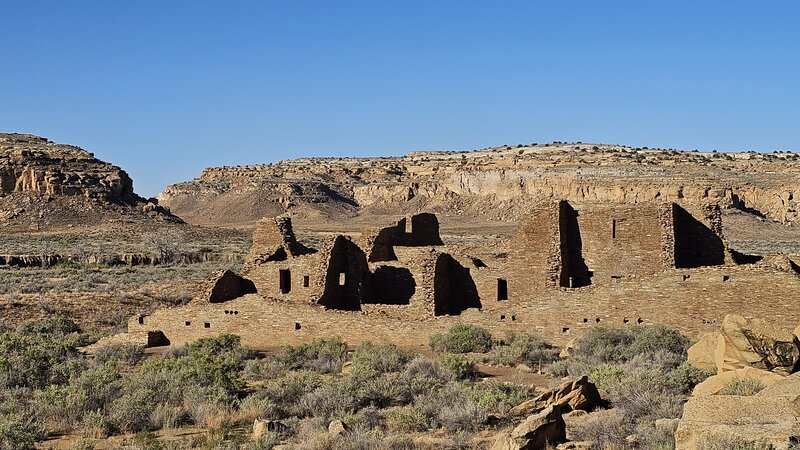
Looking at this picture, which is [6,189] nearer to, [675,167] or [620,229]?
[675,167]

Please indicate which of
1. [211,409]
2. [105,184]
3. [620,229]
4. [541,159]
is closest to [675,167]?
[541,159]

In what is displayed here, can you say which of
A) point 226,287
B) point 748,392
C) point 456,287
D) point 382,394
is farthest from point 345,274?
point 748,392

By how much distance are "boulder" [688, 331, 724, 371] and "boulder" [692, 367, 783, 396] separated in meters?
1.89

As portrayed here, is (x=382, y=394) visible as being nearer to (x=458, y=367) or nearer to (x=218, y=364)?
(x=458, y=367)

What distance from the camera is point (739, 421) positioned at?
7805 millimetres

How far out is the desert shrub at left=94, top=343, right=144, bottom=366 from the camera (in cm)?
1728

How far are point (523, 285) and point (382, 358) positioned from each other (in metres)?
5.66

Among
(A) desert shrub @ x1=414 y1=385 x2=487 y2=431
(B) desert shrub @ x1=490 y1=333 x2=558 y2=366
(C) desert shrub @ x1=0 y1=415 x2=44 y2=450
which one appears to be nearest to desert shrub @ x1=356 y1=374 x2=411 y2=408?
(A) desert shrub @ x1=414 y1=385 x2=487 y2=431

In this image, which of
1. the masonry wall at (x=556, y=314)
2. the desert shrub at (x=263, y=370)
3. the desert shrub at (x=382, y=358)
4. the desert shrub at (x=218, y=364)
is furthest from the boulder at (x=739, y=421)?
the desert shrub at (x=263, y=370)

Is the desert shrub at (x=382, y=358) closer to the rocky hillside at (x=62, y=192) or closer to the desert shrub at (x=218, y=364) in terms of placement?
the desert shrub at (x=218, y=364)

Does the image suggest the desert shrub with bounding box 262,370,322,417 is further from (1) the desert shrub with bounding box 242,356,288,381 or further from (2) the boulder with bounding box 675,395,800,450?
(2) the boulder with bounding box 675,395,800,450

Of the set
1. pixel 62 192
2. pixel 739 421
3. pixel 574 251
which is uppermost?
pixel 62 192

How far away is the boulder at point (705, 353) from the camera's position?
12.6 m

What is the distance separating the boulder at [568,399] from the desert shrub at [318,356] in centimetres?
496
